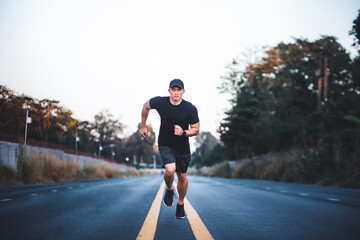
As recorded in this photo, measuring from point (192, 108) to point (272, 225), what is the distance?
81.6 inches

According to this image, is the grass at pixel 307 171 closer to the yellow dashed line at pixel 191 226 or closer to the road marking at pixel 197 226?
the road marking at pixel 197 226

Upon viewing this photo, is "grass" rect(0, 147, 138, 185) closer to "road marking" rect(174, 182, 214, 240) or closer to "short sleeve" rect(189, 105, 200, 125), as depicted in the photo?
"road marking" rect(174, 182, 214, 240)

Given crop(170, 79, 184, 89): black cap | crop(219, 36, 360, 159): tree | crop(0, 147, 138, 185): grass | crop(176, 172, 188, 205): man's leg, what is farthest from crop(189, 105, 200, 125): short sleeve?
crop(219, 36, 360, 159): tree

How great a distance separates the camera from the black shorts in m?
5.31

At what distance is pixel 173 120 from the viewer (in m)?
5.38

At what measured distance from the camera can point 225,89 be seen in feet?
159

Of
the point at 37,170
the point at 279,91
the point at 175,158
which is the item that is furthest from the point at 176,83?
the point at 279,91

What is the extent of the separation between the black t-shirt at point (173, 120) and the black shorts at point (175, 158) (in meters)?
0.06

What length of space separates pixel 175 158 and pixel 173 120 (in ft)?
2.02

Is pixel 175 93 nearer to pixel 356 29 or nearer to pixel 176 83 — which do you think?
pixel 176 83

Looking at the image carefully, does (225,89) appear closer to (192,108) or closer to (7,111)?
(7,111)

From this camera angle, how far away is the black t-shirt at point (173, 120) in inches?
212

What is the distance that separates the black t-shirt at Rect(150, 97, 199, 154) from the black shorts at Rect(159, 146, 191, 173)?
64 millimetres

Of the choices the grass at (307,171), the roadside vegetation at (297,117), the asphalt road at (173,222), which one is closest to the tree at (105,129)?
the roadside vegetation at (297,117)
